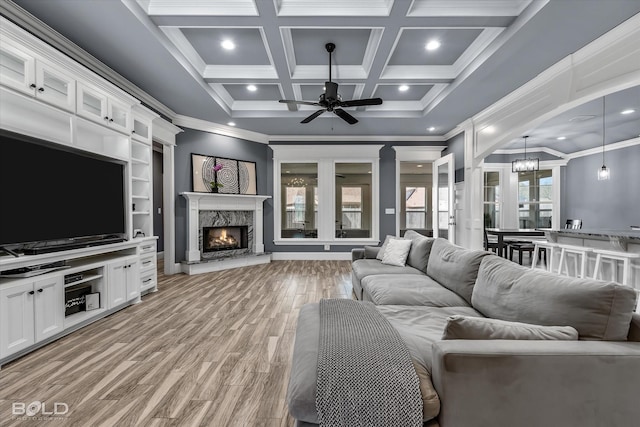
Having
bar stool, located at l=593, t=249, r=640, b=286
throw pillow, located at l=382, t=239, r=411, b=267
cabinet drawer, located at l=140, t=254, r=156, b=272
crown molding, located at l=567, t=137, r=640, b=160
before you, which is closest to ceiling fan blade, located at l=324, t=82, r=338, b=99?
throw pillow, located at l=382, t=239, r=411, b=267

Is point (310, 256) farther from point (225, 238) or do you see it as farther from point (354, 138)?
point (354, 138)

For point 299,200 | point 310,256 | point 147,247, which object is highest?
point 299,200

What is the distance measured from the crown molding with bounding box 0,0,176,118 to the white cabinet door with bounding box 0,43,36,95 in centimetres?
43

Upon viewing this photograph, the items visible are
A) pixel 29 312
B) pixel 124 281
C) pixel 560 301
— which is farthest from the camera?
pixel 124 281

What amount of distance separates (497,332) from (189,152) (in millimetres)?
5492

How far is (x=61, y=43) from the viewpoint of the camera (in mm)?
2902

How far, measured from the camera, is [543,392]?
1.11 meters

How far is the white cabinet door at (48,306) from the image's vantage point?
2354mm

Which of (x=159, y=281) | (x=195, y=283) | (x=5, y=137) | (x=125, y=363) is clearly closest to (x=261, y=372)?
(x=125, y=363)

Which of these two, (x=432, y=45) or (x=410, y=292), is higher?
(x=432, y=45)

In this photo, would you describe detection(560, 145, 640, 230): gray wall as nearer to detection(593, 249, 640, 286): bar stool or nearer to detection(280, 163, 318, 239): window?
detection(593, 249, 640, 286): bar stool

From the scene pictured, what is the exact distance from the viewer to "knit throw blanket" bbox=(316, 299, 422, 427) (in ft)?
3.67

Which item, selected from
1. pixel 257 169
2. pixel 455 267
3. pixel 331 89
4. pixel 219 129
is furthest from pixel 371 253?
pixel 219 129

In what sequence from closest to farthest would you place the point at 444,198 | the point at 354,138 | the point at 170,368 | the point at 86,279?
1. the point at 170,368
2. the point at 86,279
3. the point at 444,198
4. the point at 354,138
